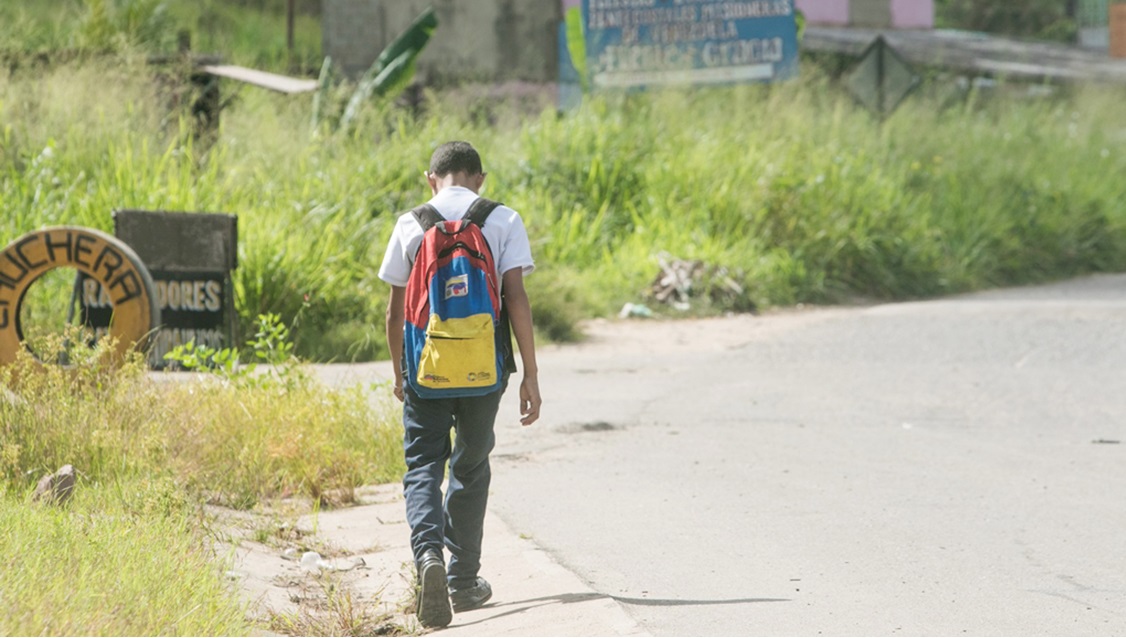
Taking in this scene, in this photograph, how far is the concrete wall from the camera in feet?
75.0

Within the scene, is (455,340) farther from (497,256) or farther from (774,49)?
(774,49)

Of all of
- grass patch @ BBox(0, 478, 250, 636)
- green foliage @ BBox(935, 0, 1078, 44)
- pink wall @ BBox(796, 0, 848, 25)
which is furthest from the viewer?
green foliage @ BBox(935, 0, 1078, 44)

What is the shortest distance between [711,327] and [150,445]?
814 centimetres

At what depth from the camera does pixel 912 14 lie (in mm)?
32156

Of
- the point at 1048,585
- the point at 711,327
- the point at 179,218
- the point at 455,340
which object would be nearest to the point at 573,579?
the point at 455,340

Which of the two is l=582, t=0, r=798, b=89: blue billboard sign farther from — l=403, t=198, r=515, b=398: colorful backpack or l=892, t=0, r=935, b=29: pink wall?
l=403, t=198, r=515, b=398: colorful backpack

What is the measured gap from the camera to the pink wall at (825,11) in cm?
2984

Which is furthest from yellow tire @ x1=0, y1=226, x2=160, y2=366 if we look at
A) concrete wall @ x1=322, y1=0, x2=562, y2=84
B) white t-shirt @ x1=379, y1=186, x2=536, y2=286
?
concrete wall @ x1=322, y1=0, x2=562, y2=84

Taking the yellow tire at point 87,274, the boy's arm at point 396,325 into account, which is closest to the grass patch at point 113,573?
the boy's arm at point 396,325

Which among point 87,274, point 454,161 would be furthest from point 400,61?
point 454,161

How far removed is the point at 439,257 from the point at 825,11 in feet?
86.7

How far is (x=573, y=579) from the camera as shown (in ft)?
17.9

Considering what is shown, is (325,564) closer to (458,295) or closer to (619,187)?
(458,295)

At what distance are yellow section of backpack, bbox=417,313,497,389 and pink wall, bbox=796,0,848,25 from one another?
25810 mm
